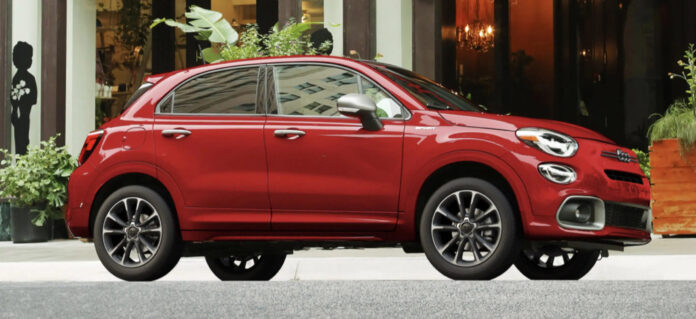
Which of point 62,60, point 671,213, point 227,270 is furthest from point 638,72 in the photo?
point 227,270

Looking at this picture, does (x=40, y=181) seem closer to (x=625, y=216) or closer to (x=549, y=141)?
(x=549, y=141)

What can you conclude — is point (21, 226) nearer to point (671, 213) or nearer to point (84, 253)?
point (84, 253)

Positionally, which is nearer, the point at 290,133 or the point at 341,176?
the point at 341,176

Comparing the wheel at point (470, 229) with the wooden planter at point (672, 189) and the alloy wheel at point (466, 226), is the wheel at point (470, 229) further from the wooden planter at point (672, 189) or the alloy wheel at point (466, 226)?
the wooden planter at point (672, 189)

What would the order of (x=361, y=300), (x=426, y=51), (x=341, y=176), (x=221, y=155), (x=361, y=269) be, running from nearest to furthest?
(x=361, y=300) → (x=341, y=176) → (x=221, y=155) → (x=361, y=269) → (x=426, y=51)

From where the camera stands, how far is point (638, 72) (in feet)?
65.3

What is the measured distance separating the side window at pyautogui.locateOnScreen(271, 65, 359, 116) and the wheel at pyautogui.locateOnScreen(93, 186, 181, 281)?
119 centimetres

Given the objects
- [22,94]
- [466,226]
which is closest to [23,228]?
[22,94]

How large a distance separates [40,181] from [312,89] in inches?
365

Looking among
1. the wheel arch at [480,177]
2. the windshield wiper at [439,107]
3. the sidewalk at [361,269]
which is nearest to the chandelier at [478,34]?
the sidewalk at [361,269]

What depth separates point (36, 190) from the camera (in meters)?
15.8

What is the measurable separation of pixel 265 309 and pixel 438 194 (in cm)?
179

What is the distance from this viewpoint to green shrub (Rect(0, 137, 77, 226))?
15.9 meters

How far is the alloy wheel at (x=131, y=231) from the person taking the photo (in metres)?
8.02
